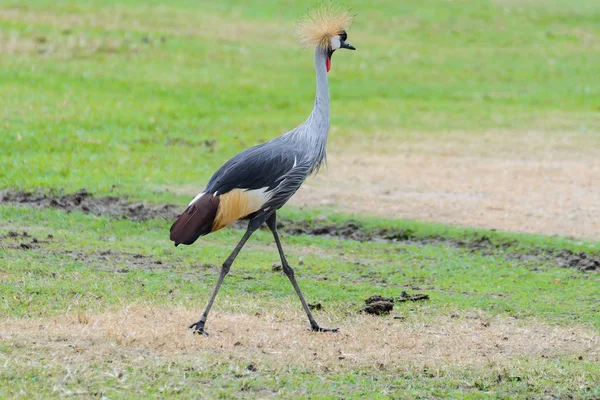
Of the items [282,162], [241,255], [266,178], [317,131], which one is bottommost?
[241,255]

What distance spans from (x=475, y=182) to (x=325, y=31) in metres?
6.20

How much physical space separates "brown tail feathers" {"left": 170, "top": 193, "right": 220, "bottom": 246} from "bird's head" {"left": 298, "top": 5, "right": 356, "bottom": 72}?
1399mm

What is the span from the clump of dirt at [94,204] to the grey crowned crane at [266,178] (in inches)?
143

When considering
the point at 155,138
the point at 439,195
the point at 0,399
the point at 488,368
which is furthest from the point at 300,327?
the point at 155,138

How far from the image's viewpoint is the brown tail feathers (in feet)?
21.1

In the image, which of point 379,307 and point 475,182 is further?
point 475,182

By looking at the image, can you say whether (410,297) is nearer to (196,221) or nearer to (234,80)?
(196,221)

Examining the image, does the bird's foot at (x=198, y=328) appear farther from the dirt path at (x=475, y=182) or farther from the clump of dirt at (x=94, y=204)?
the dirt path at (x=475, y=182)

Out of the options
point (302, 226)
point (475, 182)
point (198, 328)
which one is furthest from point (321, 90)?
point (475, 182)

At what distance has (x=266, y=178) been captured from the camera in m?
6.68

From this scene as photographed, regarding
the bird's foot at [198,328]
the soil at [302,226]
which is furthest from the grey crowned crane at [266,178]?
the soil at [302,226]

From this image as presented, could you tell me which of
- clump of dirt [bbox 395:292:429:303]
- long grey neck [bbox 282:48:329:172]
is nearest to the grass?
clump of dirt [bbox 395:292:429:303]

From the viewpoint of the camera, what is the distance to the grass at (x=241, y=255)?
585cm

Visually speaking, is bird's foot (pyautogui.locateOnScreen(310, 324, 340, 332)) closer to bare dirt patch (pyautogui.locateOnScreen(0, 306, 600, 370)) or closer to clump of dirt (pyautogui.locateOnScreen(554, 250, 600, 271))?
bare dirt patch (pyautogui.locateOnScreen(0, 306, 600, 370))
